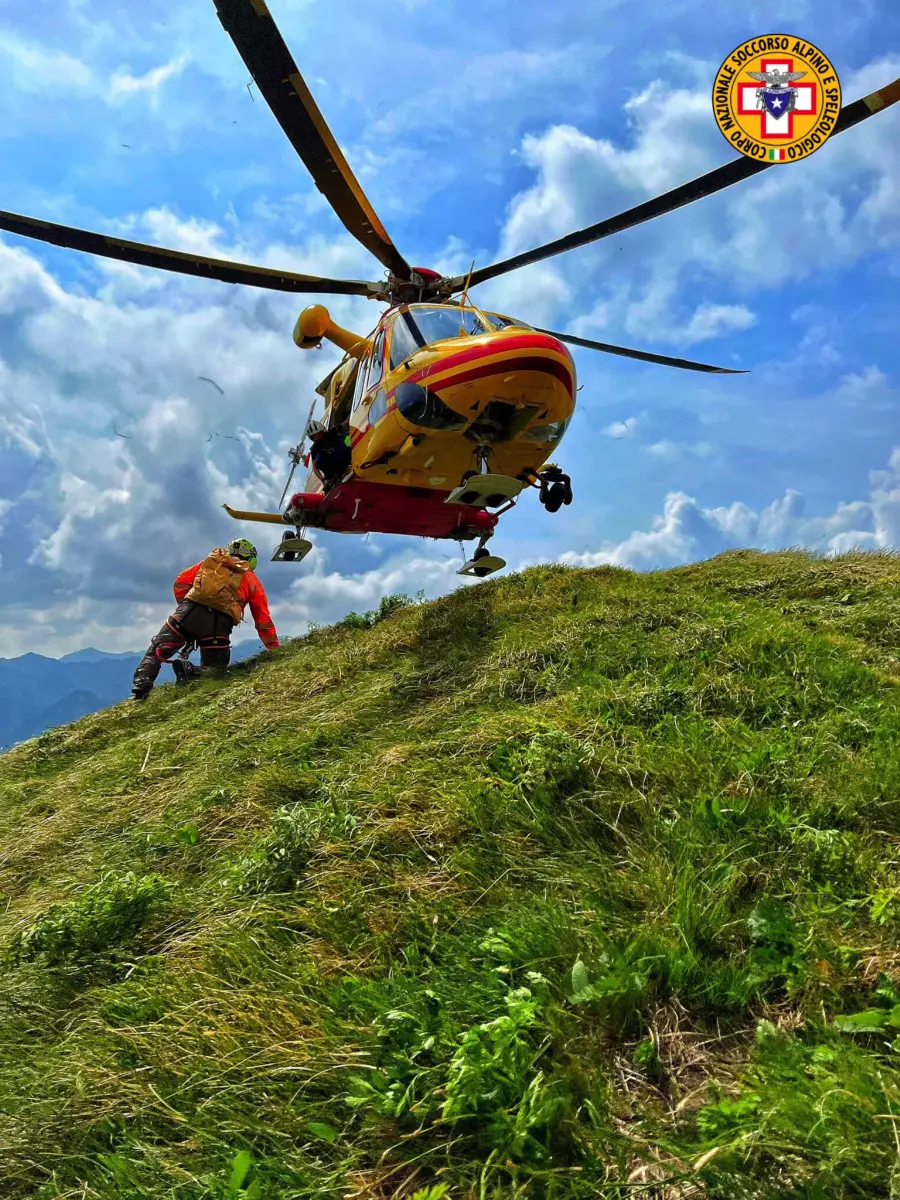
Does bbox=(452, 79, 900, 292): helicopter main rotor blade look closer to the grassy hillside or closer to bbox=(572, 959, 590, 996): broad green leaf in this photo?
the grassy hillside

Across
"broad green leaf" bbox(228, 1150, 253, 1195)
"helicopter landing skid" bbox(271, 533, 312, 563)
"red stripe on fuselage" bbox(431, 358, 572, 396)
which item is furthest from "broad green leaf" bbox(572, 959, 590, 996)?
"helicopter landing skid" bbox(271, 533, 312, 563)

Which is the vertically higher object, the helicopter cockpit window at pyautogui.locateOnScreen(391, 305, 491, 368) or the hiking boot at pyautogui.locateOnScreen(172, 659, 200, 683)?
the helicopter cockpit window at pyautogui.locateOnScreen(391, 305, 491, 368)

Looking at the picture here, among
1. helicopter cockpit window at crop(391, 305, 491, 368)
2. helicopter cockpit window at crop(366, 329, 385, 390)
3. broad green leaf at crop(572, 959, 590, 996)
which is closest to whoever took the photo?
broad green leaf at crop(572, 959, 590, 996)

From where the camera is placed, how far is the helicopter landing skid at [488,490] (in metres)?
6.57

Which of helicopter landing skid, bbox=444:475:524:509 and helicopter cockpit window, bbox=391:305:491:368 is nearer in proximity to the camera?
helicopter landing skid, bbox=444:475:524:509

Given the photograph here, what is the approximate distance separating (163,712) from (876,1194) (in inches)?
376

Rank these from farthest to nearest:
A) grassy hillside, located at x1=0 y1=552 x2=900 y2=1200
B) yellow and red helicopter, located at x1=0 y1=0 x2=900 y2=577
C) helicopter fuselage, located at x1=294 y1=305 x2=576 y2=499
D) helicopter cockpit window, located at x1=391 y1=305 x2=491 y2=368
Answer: helicopter cockpit window, located at x1=391 y1=305 x2=491 y2=368 → helicopter fuselage, located at x1=294 y1=305 x2=576 y2=499 → yellow and red helicopter, located at x1=0 y1=0 x2=900 y2=577 → grassy hillside, located at x1=0 y1=552 x2=900 y2=1200

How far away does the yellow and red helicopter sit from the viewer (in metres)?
6.16

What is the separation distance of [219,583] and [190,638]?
3.57ft

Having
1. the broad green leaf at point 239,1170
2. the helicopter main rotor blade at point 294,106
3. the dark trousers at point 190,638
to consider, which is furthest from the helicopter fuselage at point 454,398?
the broad green leaf at point 239,1170

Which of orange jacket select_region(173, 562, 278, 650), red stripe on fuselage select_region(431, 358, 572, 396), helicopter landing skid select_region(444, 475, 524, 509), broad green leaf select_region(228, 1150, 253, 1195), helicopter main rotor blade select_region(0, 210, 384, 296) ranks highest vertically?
helicopter main rotor blade select_region(0, 210, 384, 296)

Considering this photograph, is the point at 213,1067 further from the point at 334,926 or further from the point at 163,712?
the point at 163,712

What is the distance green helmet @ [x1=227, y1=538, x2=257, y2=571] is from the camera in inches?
450

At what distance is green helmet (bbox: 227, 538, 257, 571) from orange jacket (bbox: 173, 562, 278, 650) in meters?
0.22
